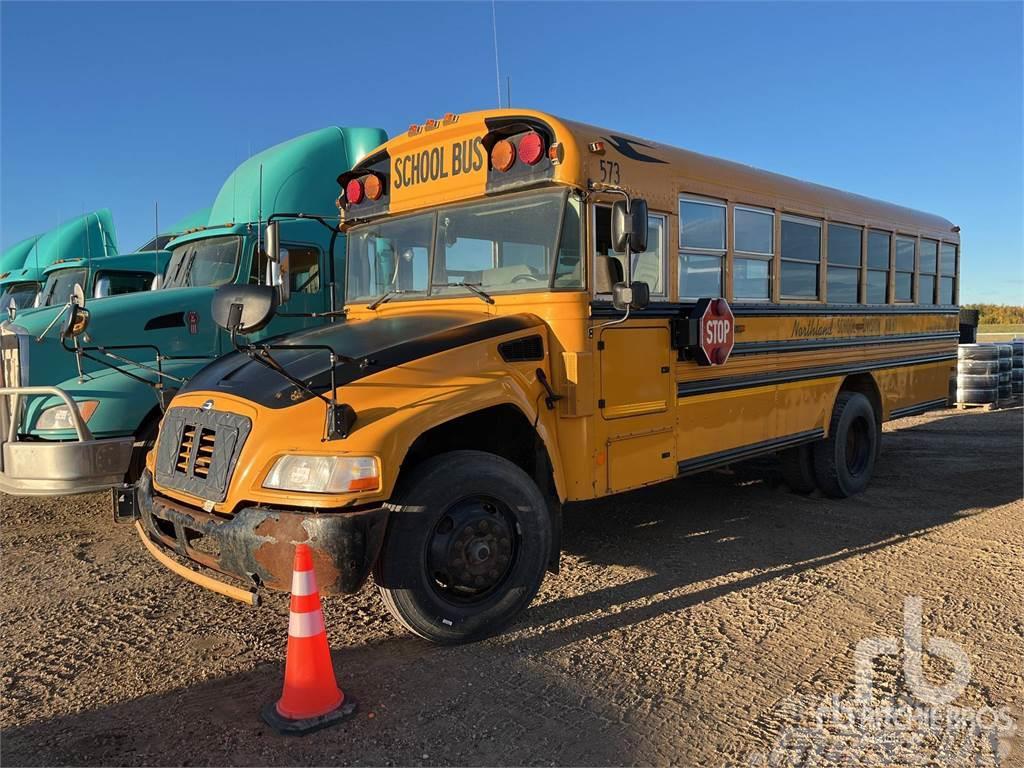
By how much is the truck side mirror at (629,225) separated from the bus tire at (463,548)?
122 centimetres

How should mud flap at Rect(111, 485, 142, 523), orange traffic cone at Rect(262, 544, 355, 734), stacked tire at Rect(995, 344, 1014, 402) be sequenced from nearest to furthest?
orange traffic cone at Rect(262, 544, 355, 734)
mud flap at Rect(111, 485, 142, 523)
stacked tire at Rect(995, 344, 1014, 402)

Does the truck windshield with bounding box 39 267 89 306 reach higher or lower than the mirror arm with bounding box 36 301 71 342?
higher

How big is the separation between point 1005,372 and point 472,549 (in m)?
13.6

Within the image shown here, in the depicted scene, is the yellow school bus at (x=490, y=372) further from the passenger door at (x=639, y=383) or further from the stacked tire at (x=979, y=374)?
the stacked tire at (x=979, y=374)

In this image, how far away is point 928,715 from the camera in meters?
2.92

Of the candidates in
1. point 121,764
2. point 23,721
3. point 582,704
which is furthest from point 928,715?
point 23,721

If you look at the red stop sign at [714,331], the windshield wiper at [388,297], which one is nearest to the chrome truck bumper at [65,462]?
the windshield wiper at [388,297]

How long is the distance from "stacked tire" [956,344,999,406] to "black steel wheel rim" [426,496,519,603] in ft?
39.2

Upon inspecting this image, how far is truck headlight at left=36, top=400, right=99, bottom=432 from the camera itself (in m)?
4.84

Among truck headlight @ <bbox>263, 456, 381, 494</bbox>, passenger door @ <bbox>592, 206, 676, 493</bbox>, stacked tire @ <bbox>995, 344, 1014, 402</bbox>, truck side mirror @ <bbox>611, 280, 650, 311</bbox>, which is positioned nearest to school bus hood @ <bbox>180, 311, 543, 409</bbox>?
truck headlight @ <bbox>263, 456, 381, 494</bbox>

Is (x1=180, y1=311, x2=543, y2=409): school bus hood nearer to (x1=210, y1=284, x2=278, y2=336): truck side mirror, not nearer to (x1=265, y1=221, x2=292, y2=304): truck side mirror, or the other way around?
A: (x1=210, y1=284, x2=278, y2=336): truck side mirror

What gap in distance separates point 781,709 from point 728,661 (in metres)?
0.43

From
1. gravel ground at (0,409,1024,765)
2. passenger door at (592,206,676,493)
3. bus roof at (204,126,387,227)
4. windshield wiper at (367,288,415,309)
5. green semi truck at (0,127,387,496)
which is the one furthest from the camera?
bus roof at (204,126,387,227)

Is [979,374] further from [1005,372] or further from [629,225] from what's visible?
[629,225]
